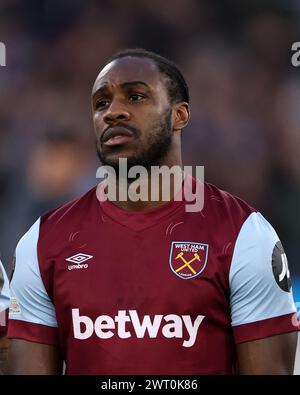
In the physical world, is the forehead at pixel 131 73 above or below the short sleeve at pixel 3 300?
above

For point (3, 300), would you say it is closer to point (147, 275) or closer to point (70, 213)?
point (70, 213)

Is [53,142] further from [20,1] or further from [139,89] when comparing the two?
[139,89]

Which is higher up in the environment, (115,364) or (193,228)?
(193,228)

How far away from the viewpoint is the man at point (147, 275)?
6.80 feet

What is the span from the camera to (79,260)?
2211 mm

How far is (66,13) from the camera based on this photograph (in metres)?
4.98

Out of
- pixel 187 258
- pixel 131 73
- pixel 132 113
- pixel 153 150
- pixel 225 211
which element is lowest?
pixel 187 258

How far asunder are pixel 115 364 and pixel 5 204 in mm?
2626

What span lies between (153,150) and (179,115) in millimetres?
208
